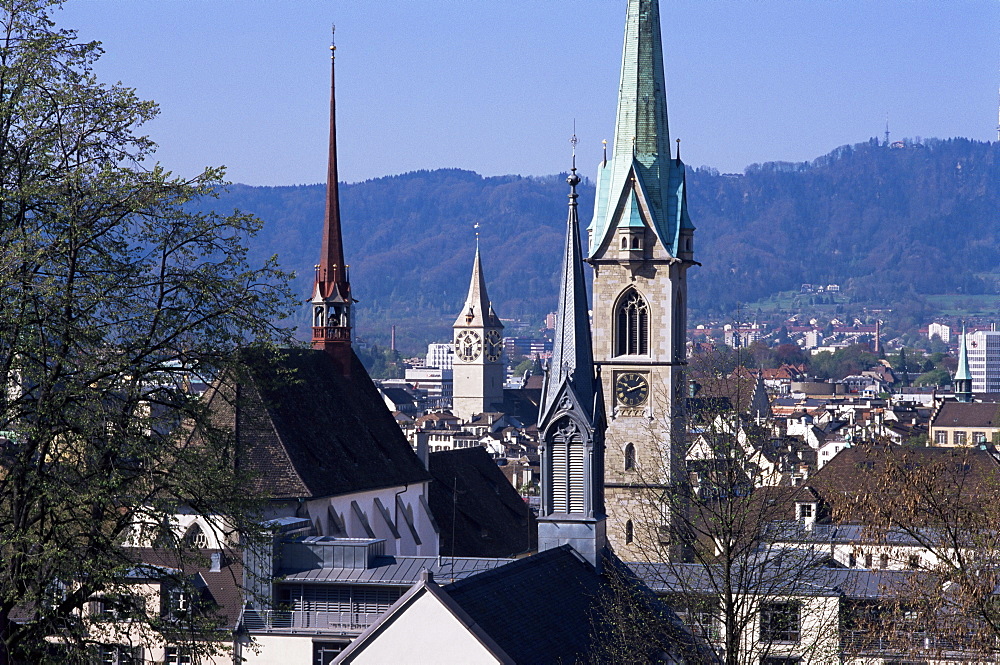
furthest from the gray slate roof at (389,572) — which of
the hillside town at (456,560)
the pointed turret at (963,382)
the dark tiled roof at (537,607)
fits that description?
the pointed turret at (963,382)

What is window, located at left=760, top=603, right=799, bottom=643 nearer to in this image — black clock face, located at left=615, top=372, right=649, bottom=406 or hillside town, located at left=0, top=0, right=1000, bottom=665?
hillside town, located at left=0, top=0, right=1000, bottom=665

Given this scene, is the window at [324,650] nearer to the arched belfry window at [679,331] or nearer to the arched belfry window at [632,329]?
the arched belfry window at [632,329]

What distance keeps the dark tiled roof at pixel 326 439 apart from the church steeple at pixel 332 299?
0.79 meters

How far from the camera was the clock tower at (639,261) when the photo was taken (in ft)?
182

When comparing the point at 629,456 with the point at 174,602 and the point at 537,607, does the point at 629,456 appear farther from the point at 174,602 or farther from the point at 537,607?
the point at 174,602

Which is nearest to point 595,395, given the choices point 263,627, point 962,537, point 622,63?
point 263,627

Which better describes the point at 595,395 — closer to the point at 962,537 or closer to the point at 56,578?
the point at 962,537

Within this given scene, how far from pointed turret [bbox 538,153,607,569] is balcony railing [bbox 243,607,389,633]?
467 cm

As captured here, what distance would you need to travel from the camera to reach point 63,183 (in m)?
19.2

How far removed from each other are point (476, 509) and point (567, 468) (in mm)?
Answer: 26142

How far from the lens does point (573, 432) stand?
110 ft

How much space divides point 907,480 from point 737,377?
4774 millimetres

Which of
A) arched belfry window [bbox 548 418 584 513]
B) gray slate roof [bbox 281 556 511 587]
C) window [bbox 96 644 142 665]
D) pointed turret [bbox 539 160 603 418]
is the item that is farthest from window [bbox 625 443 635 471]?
window [bbox 96 644 142 665]

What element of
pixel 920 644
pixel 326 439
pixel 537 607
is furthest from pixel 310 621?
pixel 920 644
